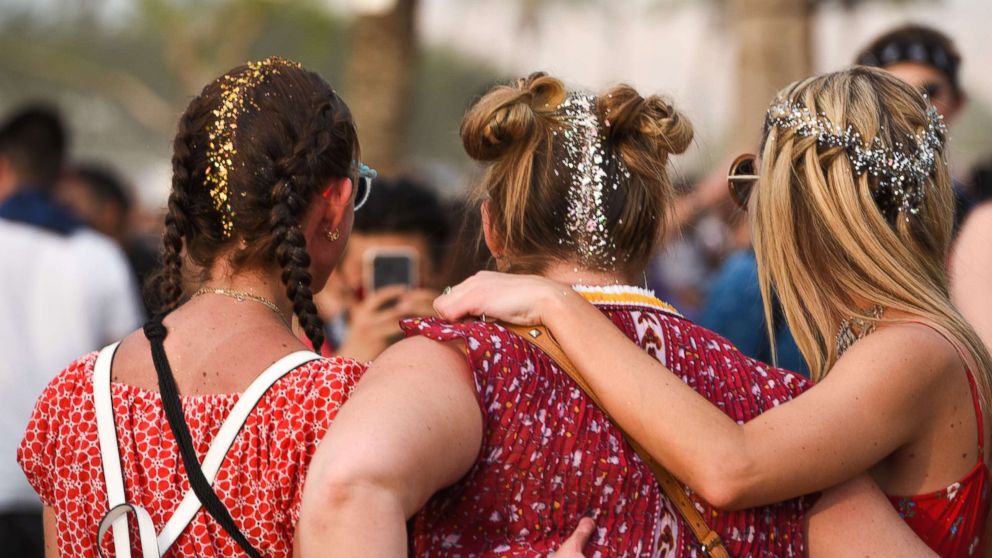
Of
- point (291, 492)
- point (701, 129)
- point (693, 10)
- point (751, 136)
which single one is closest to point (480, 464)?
point (291, 492)

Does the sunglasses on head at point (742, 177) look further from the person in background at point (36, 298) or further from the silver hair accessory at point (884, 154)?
the person in background at point (36, 298)

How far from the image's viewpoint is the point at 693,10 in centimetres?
1223

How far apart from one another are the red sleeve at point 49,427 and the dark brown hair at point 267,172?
260 mm

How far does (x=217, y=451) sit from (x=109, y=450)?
21cm

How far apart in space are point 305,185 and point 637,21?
1084cm

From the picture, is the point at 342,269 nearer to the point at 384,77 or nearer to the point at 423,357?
the point at 423,357

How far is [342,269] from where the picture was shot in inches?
172

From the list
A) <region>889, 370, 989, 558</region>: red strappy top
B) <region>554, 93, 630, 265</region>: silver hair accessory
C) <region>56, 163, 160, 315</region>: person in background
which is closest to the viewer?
<region>554, 93, 630, 265</region>: silver hair accessory

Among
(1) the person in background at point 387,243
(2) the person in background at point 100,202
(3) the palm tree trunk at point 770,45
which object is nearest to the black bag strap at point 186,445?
(1) the person in background at point 387,243

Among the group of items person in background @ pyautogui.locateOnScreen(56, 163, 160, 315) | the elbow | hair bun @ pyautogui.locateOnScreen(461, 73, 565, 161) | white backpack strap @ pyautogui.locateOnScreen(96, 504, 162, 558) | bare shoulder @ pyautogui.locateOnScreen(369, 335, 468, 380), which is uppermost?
hair bun @ pyautogui.locateOnScreen(461, 73, 565, 161)

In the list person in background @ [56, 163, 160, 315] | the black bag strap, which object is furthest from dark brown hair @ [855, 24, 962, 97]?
person in background @ [56, 163, 160, 315]

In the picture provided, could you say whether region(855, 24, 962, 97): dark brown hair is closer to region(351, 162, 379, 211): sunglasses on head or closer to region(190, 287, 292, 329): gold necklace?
region(351, 162, 379, 211): sunglasses on head

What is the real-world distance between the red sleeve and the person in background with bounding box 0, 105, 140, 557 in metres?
2.16

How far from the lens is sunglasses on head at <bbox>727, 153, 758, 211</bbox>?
251 cm
